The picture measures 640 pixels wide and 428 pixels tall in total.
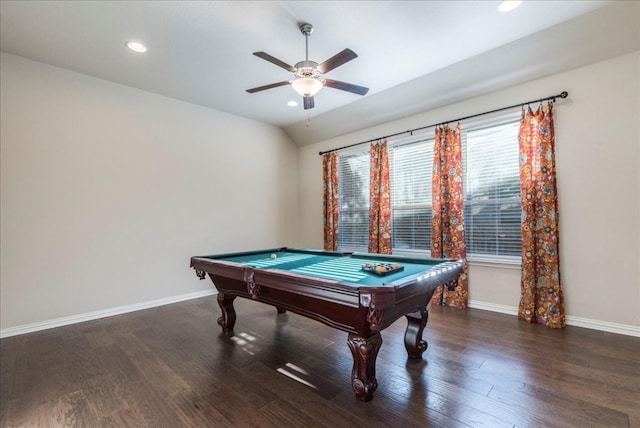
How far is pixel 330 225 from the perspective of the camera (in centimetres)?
516

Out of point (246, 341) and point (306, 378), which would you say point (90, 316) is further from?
point (306, 378)

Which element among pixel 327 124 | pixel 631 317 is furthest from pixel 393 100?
pixel 631 317

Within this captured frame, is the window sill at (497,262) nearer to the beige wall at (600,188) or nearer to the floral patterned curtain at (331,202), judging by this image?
the beige wall at (600,188)

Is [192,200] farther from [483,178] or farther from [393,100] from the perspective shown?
[483,178]

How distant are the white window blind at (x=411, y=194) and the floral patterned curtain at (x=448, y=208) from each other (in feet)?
0.90

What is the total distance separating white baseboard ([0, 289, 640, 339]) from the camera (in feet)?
8.95

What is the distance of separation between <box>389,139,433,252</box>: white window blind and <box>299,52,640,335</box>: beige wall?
4.42 ft

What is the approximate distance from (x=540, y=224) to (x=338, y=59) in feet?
8.76

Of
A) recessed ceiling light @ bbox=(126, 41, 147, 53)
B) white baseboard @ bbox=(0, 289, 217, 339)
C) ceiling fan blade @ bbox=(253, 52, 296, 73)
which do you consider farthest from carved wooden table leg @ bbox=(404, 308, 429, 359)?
recessed ceiling light @ bbox=(126, 41, 147, 53)

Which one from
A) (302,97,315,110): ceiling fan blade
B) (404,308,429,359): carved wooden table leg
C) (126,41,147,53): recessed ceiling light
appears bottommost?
(404,308,429,359): carved wooden table leg

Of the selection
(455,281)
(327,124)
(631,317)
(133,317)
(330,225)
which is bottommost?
(133,317)

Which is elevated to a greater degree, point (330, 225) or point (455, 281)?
point (330, 225)

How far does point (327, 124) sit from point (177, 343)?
3885 mm

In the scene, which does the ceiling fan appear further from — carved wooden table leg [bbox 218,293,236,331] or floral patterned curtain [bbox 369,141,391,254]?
carved wooden table leg [bbox 218,293,236,331]
